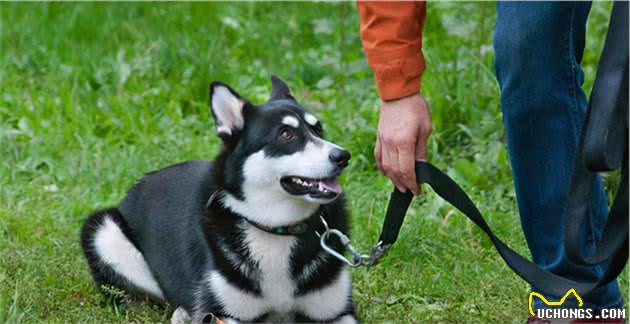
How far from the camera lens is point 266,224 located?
11.8 feet

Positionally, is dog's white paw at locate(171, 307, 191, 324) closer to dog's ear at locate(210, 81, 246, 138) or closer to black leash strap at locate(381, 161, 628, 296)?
dog's ear at locate(210, 81, 246, 138)

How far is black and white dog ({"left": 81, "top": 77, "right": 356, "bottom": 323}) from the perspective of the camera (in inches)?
140

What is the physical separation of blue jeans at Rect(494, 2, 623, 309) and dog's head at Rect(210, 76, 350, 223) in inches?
22.1

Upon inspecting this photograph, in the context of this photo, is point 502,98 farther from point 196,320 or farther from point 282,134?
point 196,320

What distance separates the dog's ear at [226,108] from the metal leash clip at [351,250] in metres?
0.41

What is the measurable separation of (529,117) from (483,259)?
130 cm

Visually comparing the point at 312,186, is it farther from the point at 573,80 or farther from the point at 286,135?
the point at 573,80

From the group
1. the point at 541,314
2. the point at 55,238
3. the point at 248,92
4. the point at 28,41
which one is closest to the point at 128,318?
the point at 55,238

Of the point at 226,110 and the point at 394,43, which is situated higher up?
the point at 394,43

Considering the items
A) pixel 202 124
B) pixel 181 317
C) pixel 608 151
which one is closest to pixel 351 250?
pixel 181 317

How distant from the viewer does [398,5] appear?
3027 mm

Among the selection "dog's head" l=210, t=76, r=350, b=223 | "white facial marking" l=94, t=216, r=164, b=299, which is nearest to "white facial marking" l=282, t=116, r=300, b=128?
"dog's head" l=210, t=76, r=350, b=223

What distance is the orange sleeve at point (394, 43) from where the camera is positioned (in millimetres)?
3037

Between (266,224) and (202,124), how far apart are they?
2435 mm
